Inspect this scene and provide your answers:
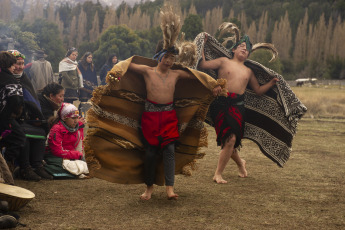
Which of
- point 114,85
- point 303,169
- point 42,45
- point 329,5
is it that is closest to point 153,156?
point 114,85

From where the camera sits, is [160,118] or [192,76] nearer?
[160,118]

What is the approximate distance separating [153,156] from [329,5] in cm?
7813

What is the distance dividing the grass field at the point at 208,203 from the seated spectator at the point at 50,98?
42.2 inches

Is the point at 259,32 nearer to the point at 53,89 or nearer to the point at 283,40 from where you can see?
the point at 283,40

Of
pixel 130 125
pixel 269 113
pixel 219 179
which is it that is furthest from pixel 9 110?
pixel 269 113

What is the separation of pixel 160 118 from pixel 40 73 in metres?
5.57

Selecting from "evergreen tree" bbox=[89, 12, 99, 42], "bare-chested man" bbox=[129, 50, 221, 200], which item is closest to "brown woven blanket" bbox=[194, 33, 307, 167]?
"bare-chested man" bbox=[129, 50, 221, 200]

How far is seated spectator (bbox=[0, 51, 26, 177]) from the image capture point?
501 cm

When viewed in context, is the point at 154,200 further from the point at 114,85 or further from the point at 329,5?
the point at 329,5

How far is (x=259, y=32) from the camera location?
74625mm

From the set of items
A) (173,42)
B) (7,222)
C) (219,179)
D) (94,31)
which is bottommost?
(94,31)

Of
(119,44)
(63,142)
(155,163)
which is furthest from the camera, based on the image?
(119,44)

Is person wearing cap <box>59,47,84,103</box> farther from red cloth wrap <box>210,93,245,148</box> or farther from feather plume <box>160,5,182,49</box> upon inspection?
feather plume <box>160,5,182,49</box>

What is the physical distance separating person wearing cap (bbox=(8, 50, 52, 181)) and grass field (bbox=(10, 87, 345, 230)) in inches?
9.0
